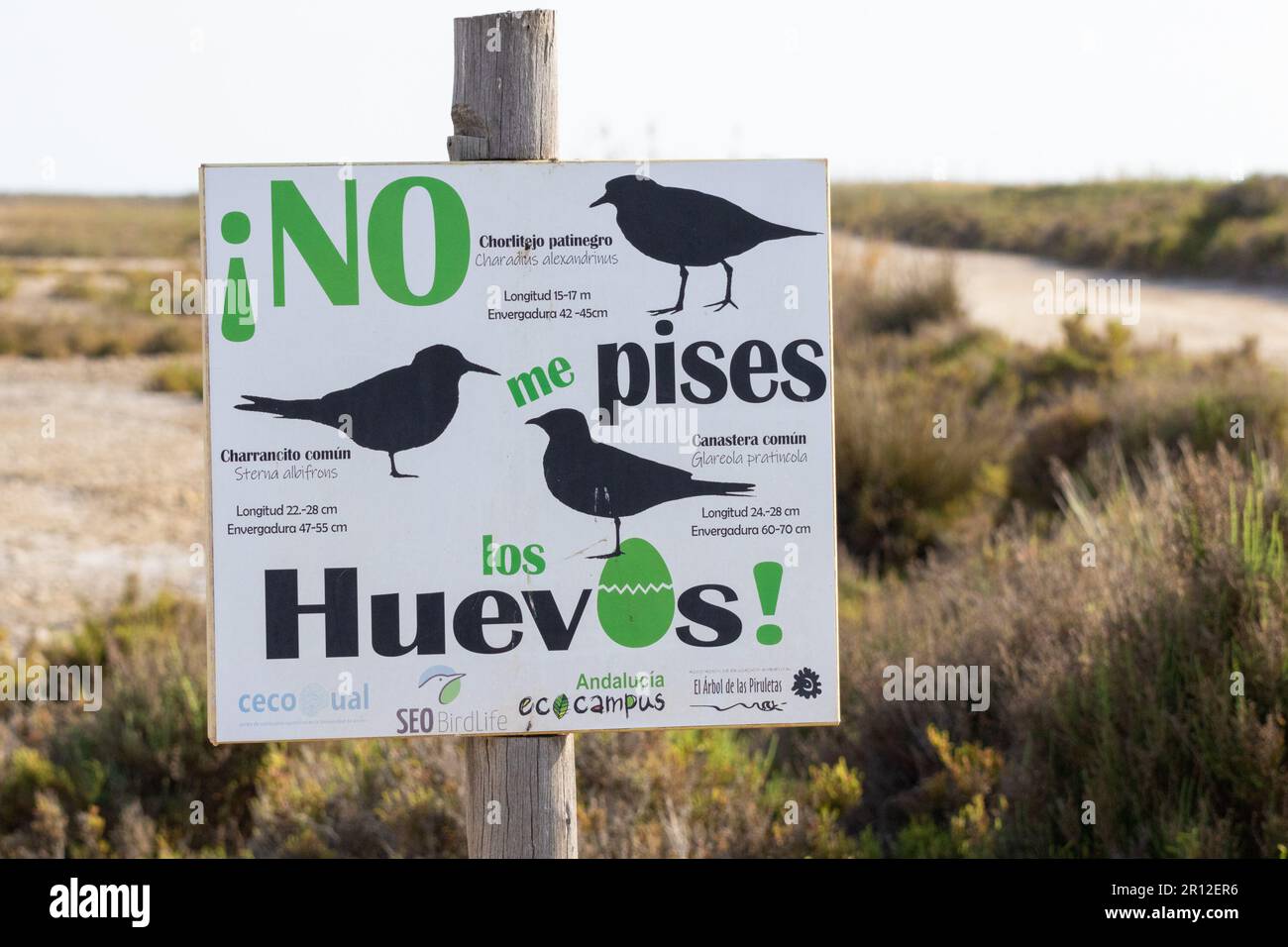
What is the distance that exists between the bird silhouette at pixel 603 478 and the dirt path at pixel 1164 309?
875 cm

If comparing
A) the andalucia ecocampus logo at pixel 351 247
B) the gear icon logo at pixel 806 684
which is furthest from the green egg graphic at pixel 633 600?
the andalucia ecocampus logo at pixel 351 247

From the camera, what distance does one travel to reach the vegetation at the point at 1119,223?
18.4 m

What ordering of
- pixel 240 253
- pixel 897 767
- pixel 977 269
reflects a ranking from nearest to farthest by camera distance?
pixel 240 253 → pixel 897 767 → pixel 977 269

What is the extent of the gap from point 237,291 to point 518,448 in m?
0.65

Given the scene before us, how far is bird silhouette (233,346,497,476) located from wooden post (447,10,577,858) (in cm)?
46

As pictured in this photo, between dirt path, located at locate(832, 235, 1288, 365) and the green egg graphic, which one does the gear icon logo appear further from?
dirt path, located at locate(832, 235, 1288, 365)

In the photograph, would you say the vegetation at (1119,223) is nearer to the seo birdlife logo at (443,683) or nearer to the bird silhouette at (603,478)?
the bird silhouette at (603,478)

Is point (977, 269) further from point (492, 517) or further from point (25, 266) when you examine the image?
point (25, 266)

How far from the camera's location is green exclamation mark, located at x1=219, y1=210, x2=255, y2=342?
2.22 meters

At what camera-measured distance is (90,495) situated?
10086 mm

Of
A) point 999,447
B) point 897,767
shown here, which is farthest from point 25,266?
point 897,767
